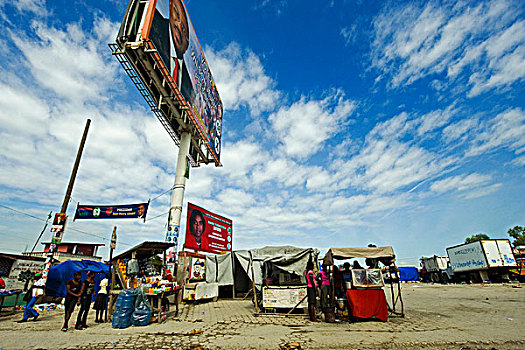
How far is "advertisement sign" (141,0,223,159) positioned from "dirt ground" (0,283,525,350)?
12.2 metres

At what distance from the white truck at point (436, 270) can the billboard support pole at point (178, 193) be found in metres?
28.0

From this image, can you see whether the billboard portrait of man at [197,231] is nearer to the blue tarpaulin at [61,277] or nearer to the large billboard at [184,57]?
the blue tarpaulin at [61,277]

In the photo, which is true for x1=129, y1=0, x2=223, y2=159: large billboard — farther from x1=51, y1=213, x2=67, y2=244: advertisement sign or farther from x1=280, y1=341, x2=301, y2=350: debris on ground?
x1=280, y1=341, x2=301, y2=350: debris on ground

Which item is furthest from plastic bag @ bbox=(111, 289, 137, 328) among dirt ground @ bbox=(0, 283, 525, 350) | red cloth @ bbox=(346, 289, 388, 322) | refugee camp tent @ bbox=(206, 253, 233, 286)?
refugee camp tent @ bbox=(206, 253, 233, 286)

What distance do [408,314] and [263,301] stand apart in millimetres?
Answer: 5607

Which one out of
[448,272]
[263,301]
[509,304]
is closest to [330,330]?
[263,301]

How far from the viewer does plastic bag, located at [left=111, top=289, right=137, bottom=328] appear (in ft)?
26.1

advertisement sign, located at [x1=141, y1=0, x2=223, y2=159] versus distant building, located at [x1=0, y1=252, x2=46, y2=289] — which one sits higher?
advertisement sign, located at [x1=141, y1=0, x2=223, y2=159]

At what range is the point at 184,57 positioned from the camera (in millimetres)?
17000

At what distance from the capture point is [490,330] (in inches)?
280

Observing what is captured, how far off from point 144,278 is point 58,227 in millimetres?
7050

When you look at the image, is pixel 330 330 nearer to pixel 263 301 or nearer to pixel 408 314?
pixel 263 301

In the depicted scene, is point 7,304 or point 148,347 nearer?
point 148,347

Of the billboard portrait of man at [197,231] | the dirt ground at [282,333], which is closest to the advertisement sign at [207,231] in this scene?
the billboard portrait of man at [197,231]
